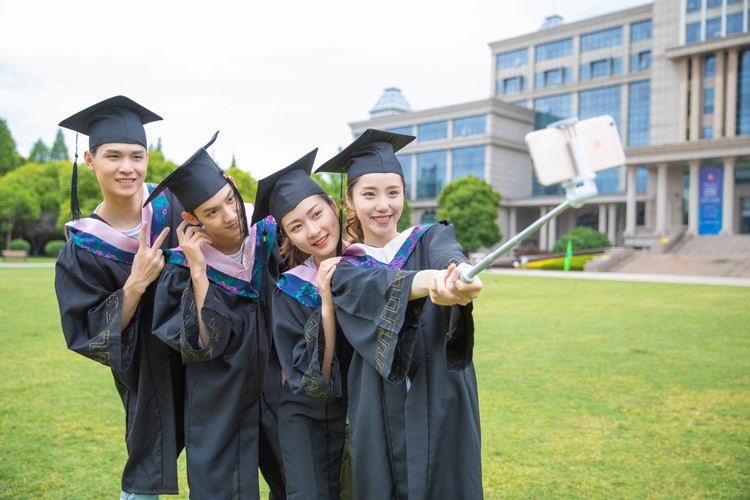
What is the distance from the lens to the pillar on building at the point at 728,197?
35.8m

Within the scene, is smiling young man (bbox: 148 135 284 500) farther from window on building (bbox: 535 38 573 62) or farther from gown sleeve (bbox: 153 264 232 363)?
window on building (bbox: 535 38 573 62)

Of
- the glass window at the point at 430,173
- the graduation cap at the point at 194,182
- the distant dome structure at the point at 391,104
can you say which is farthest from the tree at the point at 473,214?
the graduation cap at the point at 194,182

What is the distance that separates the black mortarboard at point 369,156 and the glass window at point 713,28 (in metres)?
44.8

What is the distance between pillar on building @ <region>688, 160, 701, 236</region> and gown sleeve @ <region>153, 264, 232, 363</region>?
40.3 meters

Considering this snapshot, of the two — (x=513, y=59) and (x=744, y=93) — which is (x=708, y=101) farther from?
(x=513, y=59)

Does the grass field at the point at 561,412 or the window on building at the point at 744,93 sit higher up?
the window on building at the point at 744,93

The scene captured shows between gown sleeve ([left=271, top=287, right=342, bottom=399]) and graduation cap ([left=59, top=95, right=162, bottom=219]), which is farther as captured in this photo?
graduation cap ([left=59, top=95, right=162, bottom=219])

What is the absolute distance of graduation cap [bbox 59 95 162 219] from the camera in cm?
288

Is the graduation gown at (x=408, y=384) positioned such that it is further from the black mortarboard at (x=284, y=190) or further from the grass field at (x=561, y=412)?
the grass field at (x=561, y=412)

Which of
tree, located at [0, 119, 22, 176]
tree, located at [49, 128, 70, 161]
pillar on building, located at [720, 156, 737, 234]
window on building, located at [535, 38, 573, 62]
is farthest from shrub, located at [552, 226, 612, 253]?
tree, located at [49, 128, 70, 161]

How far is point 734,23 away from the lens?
37875 mm

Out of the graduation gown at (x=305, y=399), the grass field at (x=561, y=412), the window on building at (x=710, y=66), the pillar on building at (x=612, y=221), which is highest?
the window on building at (x=710, y=66)

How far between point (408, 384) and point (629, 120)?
2065 inches

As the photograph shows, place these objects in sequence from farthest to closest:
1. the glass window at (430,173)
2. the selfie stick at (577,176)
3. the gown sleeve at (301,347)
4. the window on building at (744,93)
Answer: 1. the glass window at (430,173)
2. the window on building at (744,93)
3. the gown sleeve at (301,347)
4. the selfie stick at (577,176)
